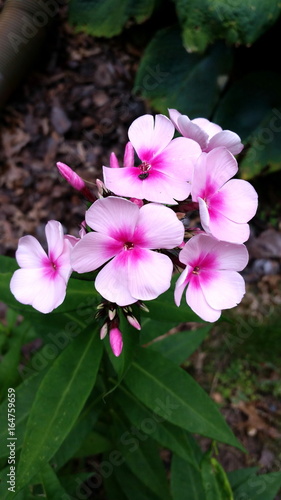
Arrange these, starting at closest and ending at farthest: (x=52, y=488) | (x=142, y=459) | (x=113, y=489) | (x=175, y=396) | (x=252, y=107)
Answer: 1. (x=52, y=488)
2. (x=175, y=396)
3. (x=142, y=459)
4. (x=113, y=489)
5. (x=252, y=107)

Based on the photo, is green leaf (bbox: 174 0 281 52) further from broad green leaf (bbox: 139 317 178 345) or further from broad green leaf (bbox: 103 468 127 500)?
broad green leaf (bbox: 103 468 127 500)

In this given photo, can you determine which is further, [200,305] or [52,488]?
[52,488]

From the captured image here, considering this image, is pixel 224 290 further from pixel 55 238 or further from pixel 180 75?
pixel 180 75

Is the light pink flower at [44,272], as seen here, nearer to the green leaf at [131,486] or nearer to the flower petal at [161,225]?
the flower petal at [161,225]

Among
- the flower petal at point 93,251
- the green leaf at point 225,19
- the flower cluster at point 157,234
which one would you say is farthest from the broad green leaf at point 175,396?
the green leaf at point 225,19

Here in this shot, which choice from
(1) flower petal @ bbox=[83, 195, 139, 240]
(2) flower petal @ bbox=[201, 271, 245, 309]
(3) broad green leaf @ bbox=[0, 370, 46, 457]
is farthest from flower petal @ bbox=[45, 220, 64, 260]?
(3) broad green leaf @ bbox=[0, 370, 46, 457]

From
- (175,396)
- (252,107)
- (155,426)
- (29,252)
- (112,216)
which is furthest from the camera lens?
(252,107)

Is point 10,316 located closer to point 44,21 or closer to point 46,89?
point 46,89

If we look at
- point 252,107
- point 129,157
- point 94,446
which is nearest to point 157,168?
point 129,157
